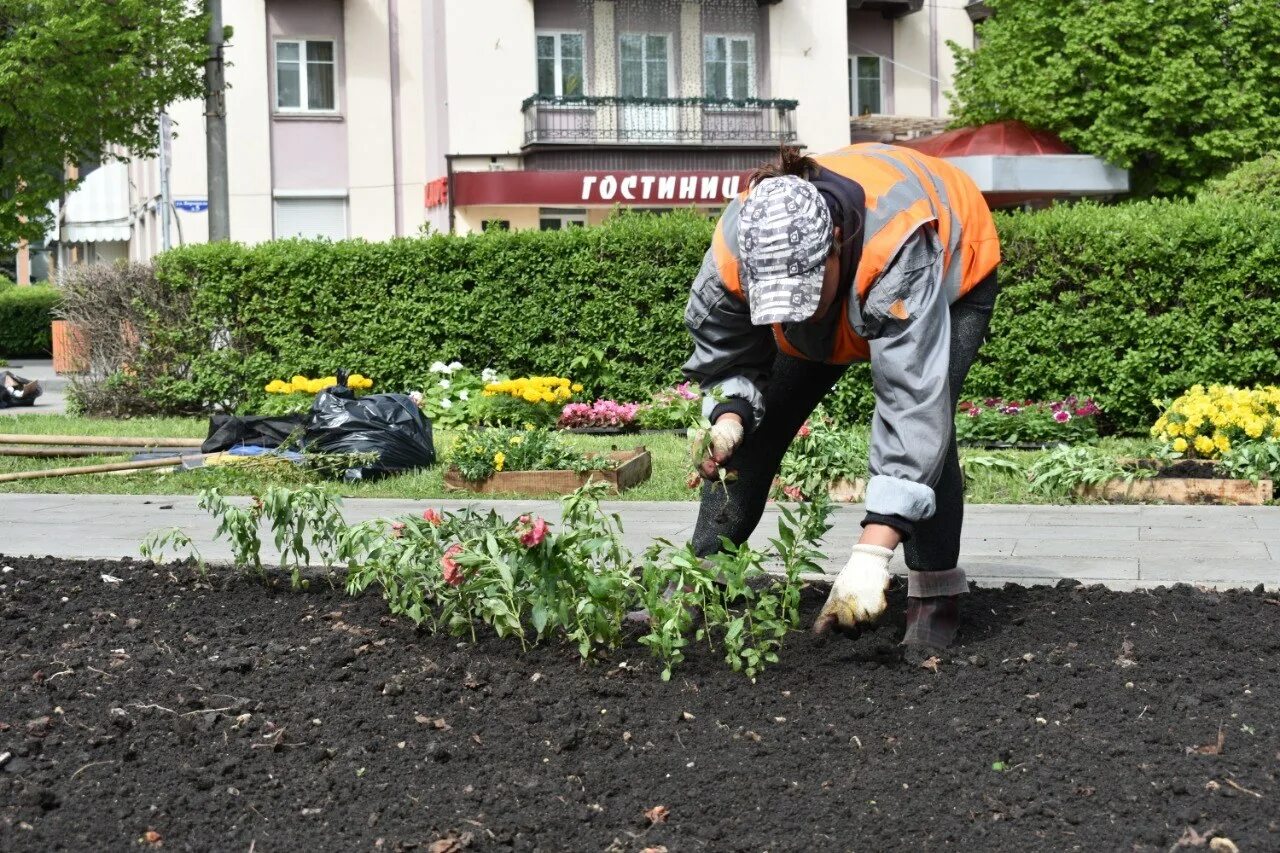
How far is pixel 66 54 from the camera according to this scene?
719 inches

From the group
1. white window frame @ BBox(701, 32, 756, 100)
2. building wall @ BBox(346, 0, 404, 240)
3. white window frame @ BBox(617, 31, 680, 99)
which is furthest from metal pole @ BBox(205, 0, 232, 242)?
white window frame @ BBox(701, 32, 756, 100)

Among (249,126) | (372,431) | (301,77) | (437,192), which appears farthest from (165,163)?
(372,431)

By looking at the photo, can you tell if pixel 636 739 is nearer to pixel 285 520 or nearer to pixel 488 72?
pixel 285 520

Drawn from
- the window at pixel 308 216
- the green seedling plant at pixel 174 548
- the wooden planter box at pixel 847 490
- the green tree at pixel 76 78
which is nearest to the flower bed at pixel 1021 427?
the wooden planter box at pixel 847 490

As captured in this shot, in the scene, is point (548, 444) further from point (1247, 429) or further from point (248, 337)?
point (248, 337)

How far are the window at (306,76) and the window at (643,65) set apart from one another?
570 cm

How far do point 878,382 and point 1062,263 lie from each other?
8698mm

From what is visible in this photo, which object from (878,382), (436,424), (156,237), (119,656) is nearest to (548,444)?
(436,424)

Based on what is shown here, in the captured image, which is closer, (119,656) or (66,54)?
(119,656)

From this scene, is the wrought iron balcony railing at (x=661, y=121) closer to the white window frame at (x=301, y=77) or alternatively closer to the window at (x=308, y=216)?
the white window frame at (x=301, y=77)

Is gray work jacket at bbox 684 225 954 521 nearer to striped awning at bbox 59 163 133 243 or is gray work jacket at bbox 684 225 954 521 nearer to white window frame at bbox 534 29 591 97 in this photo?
white window frame at bbox 534 29 591 97

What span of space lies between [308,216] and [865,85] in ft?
40.9

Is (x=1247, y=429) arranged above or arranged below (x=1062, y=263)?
below

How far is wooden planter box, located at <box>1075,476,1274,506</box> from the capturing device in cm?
768
